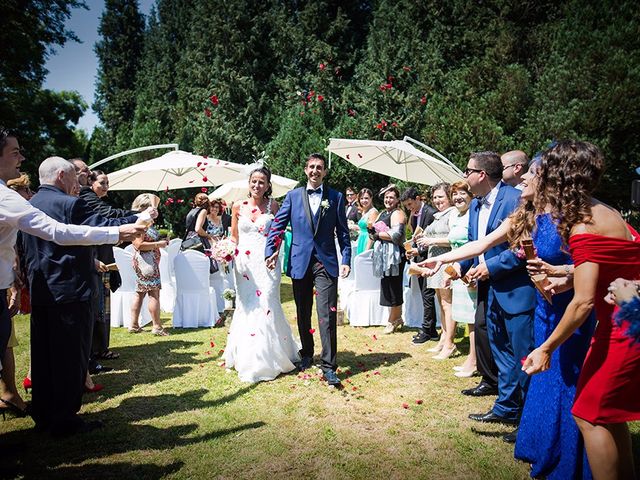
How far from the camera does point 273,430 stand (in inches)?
161

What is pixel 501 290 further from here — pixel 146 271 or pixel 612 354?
pixel 146 271

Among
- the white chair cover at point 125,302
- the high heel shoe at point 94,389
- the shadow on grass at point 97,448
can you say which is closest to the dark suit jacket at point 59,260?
the shadow on grass at point 97,448

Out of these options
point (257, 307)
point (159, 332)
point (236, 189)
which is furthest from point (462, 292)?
point (236, 189)

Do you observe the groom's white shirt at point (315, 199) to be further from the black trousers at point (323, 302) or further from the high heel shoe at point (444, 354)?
the high heel shoe at point (444, 354)

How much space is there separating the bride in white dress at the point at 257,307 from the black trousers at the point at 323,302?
0.37 metres

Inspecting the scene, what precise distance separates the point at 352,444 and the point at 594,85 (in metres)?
16.4

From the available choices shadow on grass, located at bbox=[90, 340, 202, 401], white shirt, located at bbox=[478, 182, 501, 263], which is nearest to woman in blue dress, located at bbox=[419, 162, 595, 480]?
white shirt, located at bbox=[478, 182, 501, 263]

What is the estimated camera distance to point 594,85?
15664mm

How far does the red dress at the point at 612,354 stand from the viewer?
2.39 metres

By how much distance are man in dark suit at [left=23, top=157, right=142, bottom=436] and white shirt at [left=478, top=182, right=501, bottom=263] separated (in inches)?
132

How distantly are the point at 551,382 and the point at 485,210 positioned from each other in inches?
72.0

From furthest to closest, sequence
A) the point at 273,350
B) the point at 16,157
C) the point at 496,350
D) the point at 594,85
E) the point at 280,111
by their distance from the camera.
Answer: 1. the point at 280,111
2. the point at 594,85
3. the point at 273,350
4. the point at 496,350
5. the point at 16,157

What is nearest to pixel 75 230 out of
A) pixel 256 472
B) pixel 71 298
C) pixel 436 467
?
pixel 71 298

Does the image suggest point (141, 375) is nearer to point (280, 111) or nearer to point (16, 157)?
A: point (16, 157)
